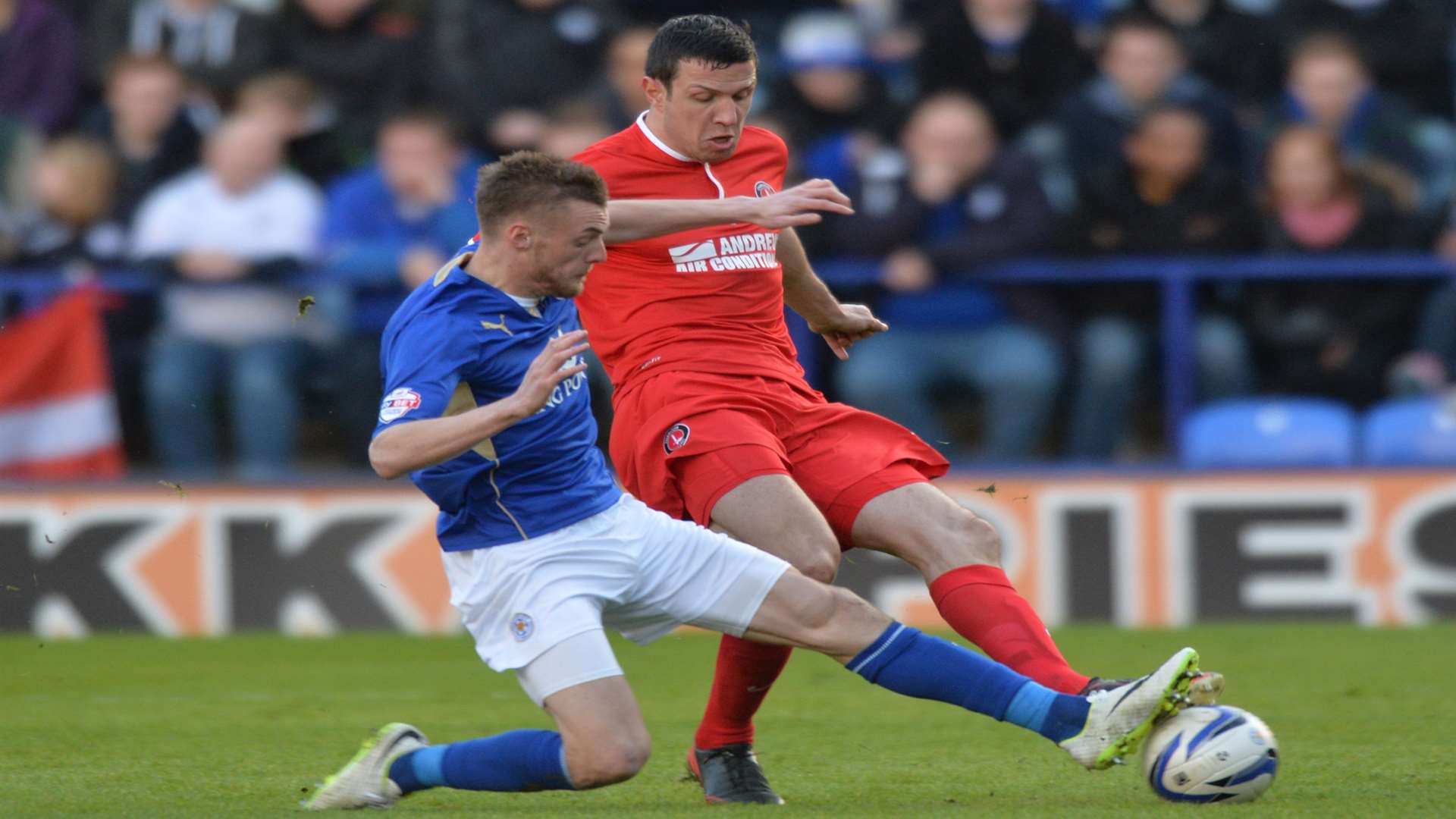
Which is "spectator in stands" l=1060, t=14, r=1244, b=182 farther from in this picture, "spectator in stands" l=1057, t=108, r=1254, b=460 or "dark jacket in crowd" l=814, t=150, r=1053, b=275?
"dark jacket in crowd" l=814, t=150, r=1053, b=275

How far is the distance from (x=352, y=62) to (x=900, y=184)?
2.99 metres

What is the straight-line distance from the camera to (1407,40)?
10.5m

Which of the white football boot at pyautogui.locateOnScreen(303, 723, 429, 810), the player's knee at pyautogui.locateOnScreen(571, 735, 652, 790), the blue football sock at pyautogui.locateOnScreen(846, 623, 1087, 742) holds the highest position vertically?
the blue football sock at pyautogui.locateOnScreen(846, 623, 1087, 742)

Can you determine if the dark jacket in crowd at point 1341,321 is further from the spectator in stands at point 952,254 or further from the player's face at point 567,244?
the player's face at point 567,244

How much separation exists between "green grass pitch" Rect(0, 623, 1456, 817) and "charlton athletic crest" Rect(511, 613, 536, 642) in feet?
1.73

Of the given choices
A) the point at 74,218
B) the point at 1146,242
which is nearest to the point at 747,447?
the point at 1146,242

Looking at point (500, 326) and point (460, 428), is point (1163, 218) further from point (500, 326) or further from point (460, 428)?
point (460, 428)

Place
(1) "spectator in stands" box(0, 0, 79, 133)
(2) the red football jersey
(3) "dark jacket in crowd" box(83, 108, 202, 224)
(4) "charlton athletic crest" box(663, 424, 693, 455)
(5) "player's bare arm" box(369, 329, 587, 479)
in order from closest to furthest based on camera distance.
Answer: (5) "player's bare arm" box(369, 329, 587, 479), (4) "charlton athletic crest" box(663, 424, 693, 455), (2) the red football jersey, (3) "dark jacket in crowd" box(83, 108, 202, 224), (1) "spectator in stands" box(0, 0, 79, 133)

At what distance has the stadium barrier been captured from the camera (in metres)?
9.44

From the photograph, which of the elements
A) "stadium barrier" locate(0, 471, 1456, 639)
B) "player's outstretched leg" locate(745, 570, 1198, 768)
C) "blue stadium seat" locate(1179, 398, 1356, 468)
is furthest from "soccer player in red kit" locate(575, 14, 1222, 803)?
"blue stadium seat" locate(1179, 398, 1356, 468)

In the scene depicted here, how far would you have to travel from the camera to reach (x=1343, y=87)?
32.9 feet

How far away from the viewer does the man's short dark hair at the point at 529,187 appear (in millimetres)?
4746

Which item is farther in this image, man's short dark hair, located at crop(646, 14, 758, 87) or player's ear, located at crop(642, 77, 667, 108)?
player's ear, located at crop(642, 77, 667, 108)

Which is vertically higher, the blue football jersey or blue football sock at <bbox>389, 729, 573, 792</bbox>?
the blue football jersey
